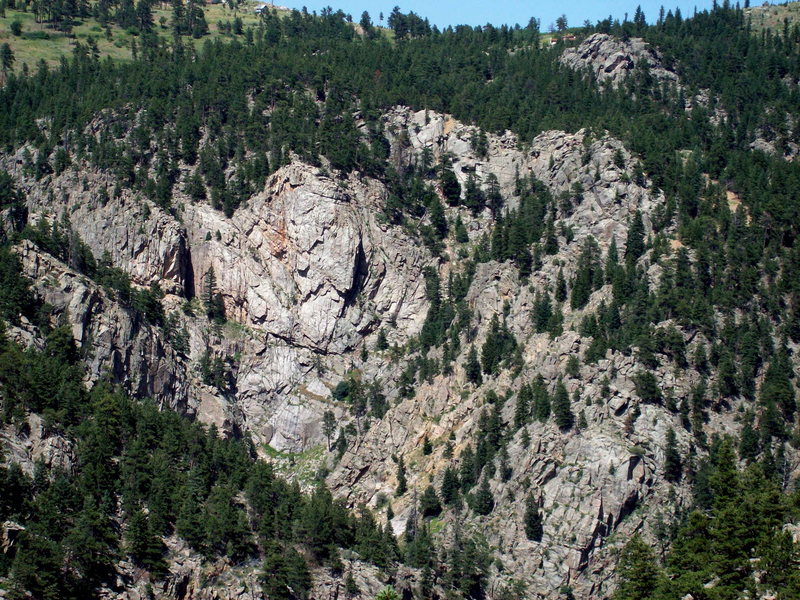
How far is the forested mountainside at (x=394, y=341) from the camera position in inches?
4722

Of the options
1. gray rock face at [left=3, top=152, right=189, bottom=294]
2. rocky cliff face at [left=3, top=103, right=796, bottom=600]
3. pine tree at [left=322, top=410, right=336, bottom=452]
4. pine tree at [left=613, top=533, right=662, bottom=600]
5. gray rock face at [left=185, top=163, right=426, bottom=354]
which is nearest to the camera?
pine tree at [left=613, top=533, right=662, bottom=600]

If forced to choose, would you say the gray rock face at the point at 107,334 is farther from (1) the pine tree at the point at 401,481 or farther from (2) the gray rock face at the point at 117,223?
(1) the pine tree at the point at 401,481

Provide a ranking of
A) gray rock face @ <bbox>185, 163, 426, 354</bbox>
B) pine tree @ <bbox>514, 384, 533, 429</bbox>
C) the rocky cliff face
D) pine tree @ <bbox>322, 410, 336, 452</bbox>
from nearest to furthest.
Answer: the rocky cliff face
pine tree @ <bbox>514, 384, 533, 429</bbox>
pine tree @ <bbox>322, 410, 336, 452</bbox>
gray rock face @ <bbox>185, 163, 426, 354</bbox>

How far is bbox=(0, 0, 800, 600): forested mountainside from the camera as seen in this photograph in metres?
120

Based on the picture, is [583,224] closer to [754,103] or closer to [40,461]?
[754,103]

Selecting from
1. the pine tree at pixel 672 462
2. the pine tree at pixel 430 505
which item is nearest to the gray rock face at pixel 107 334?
the pine tree at pixel 430 505

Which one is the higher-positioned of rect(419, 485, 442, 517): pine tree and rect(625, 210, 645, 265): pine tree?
rect(625, 210, 645, 265): pine tree

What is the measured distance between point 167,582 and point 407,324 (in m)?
61.8

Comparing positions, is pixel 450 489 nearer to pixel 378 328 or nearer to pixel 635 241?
pixel 378 328

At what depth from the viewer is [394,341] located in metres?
162

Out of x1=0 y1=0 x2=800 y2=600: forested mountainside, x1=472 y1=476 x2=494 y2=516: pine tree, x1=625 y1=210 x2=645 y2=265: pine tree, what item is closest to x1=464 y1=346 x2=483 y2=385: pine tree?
x1=0 y1=0 x2=800 y2=600: forested mountainside

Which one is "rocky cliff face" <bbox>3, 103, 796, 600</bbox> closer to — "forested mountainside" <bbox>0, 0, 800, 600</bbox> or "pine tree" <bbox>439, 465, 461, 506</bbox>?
"forested mountainside" <bbox>0, 0, 800, 600</bbox>

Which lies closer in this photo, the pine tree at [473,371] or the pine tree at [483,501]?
the pine tree at [483,501]

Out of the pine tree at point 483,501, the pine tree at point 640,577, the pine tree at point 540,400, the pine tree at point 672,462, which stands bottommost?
the pine tree at point 640,577
